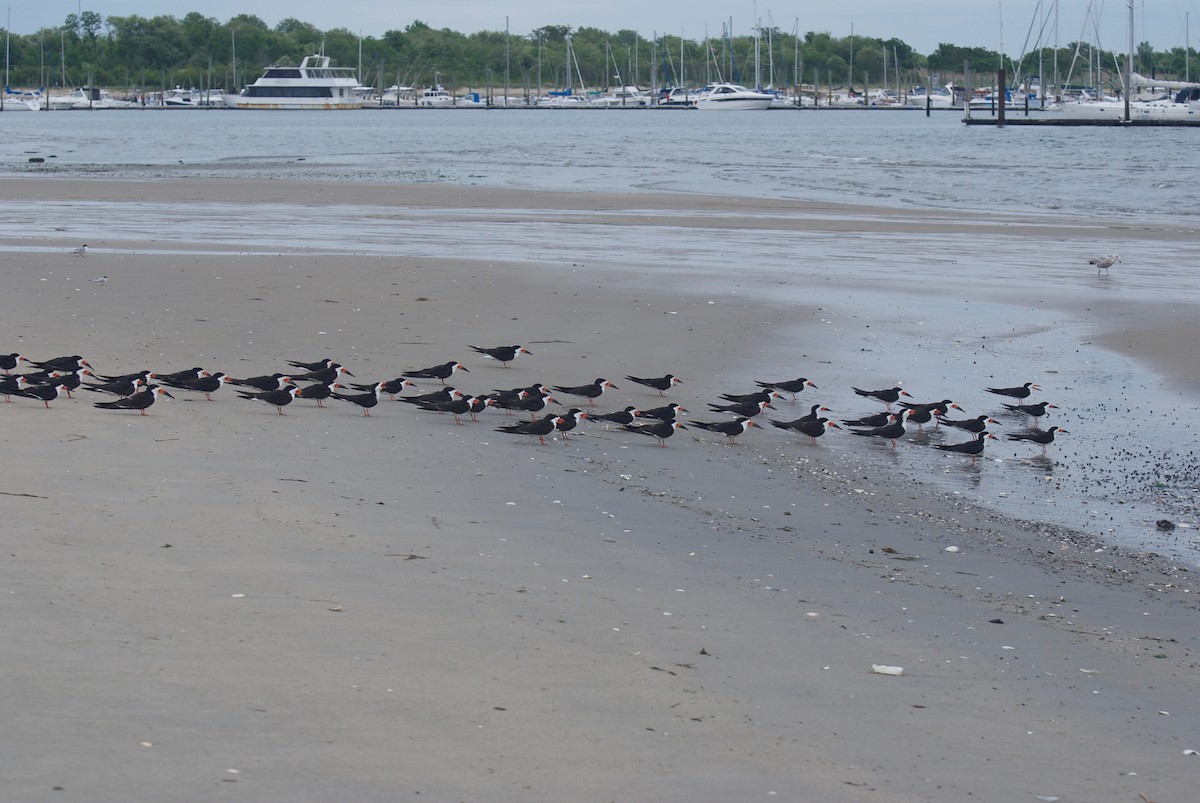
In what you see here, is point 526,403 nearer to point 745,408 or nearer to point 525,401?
point 525,401

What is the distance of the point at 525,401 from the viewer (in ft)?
34.6

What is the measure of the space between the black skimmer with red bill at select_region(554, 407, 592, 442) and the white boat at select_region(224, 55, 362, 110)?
153m

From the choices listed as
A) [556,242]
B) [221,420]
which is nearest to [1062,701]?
[221,420]

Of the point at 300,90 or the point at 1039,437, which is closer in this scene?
the point at 1039,437

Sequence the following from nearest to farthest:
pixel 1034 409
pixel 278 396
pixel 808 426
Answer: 1. pixel 278 396
2. pixel 808 426
3. pixel 1034 409

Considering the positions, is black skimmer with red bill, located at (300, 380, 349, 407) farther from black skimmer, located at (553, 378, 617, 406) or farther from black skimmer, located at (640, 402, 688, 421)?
black skimmer, located at (640, 402, 688, 421)

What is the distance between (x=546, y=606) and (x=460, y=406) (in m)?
4.43

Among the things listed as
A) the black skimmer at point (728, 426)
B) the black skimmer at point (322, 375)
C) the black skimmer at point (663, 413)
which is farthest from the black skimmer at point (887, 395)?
the black skimmer at point (322, 375)

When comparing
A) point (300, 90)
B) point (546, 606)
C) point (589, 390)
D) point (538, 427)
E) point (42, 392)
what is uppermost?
point (300, 90)

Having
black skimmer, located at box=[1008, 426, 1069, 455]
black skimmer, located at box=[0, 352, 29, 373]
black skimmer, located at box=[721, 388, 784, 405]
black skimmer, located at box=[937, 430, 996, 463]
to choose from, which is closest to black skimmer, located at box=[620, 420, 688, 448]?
black skimmer, located at box=[721, 388, 784, 405]

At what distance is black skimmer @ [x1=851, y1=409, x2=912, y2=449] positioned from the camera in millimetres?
10469

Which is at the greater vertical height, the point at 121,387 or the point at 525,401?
the point at 121,387

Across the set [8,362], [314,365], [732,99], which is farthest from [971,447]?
[732,99]

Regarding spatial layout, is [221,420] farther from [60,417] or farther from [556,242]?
[556,242]
